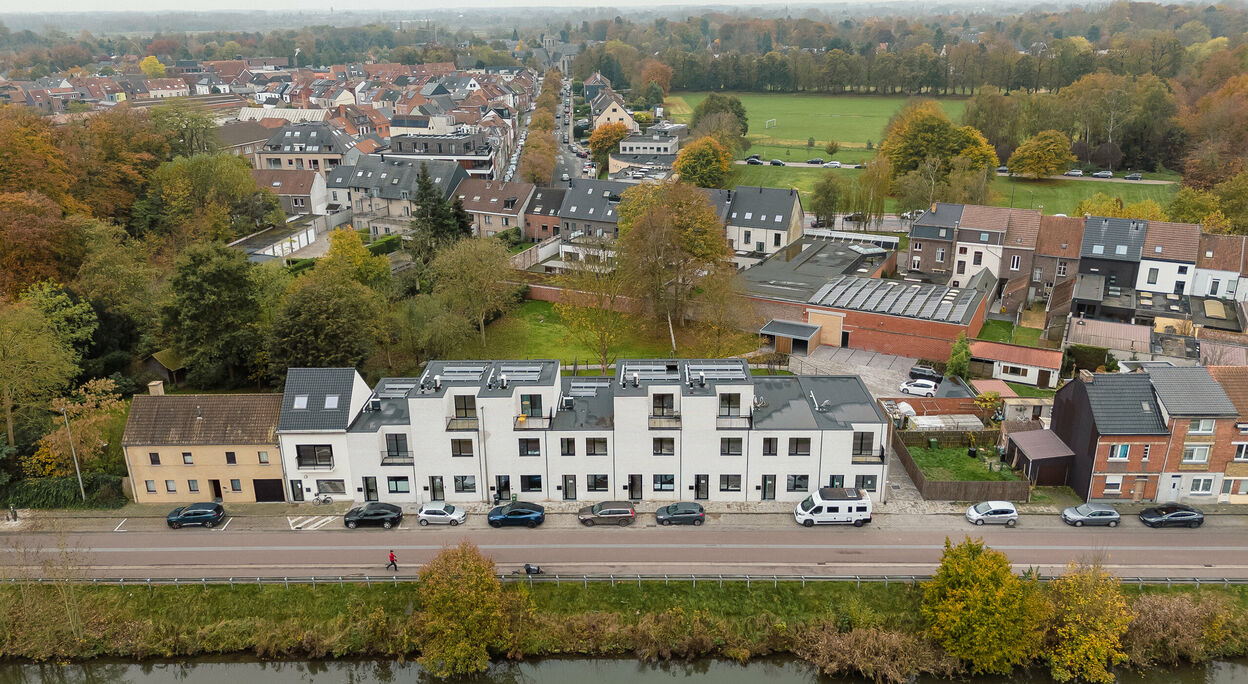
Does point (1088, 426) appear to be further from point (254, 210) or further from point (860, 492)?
point (254, 210)

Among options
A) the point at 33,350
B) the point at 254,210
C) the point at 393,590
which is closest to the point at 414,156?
the point at 254,210

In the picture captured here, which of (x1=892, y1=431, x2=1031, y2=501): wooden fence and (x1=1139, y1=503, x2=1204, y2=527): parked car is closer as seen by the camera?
(x1=1139, y1=503, x2=1204, y2=527): parked car

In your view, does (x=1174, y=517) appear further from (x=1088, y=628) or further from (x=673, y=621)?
(x=673, y=621)

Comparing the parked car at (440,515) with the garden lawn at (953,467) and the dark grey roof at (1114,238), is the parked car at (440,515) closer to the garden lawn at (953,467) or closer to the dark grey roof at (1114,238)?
the garden lawn at (953,467)

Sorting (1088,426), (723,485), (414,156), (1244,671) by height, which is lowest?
(1244,671)

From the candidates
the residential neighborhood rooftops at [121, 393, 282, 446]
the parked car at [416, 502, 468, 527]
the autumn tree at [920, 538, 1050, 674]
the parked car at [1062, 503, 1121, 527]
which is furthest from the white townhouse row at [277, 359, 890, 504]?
the autumn tree at [920, 538, 1050, 674]

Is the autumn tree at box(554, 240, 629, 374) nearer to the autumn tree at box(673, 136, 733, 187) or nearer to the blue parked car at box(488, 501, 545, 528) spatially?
the blue parked car at box(488, 501, 545, 528)

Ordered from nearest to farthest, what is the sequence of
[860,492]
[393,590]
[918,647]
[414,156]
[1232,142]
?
1. [918,647]
2. [393,590]
3. [860,492]
4. [1232,142]
5. [414,156]
